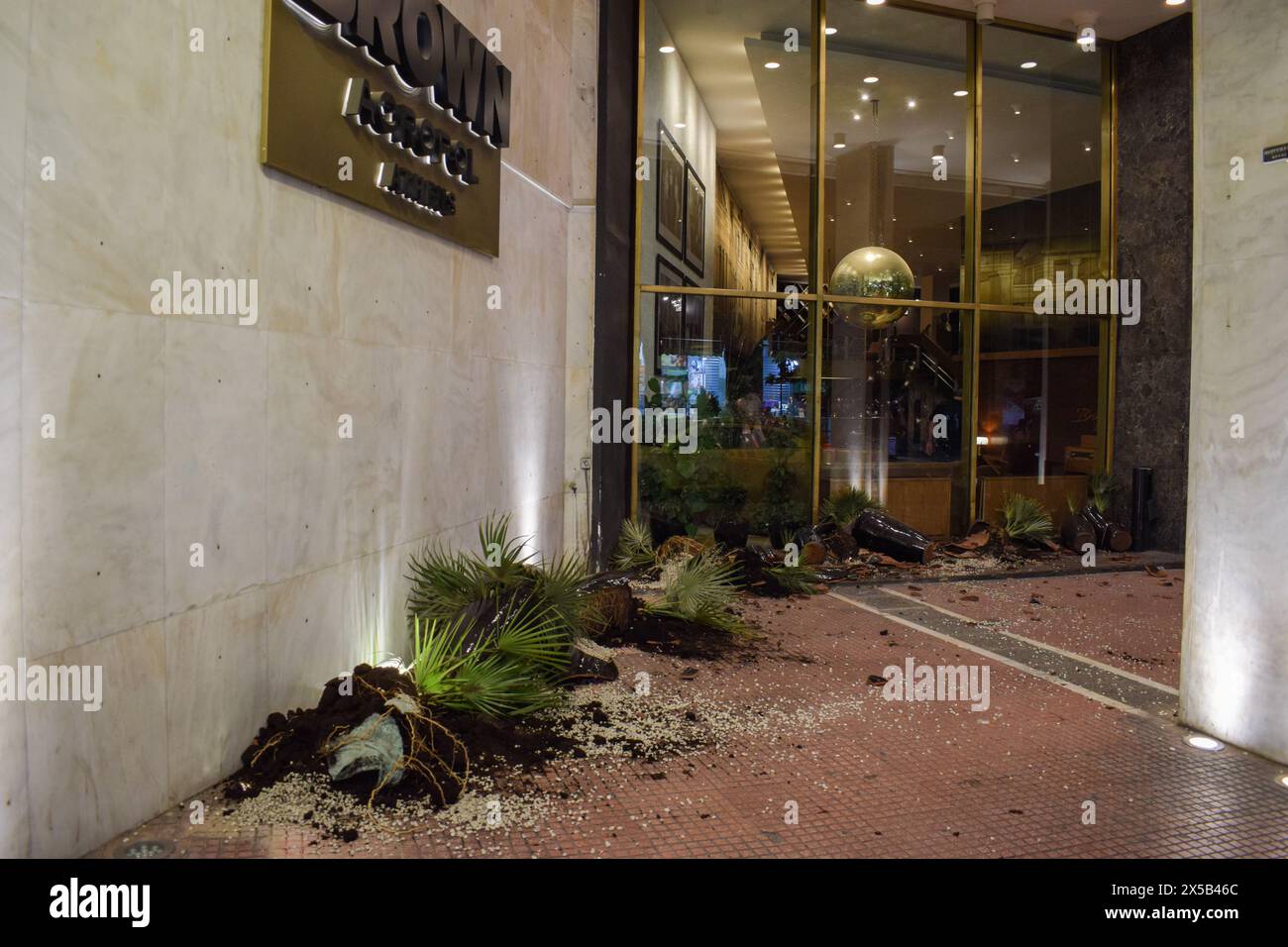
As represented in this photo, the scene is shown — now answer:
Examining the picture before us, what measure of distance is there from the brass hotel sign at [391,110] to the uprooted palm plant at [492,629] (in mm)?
1871

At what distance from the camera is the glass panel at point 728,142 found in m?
9.34

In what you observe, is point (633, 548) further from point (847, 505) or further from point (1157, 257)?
point (1157, 257)

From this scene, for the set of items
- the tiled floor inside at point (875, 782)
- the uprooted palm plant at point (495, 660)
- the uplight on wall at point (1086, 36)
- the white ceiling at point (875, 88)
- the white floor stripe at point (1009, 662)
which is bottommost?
the tiled floor inside at point (875, 782)

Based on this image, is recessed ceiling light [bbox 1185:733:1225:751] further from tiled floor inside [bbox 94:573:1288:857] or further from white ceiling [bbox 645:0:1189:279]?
white ceiling [bbox 645:0:1189:279]

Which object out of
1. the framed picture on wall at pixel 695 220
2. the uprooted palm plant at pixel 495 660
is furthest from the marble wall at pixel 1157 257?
the uprooted palm plant at pixel 495 660

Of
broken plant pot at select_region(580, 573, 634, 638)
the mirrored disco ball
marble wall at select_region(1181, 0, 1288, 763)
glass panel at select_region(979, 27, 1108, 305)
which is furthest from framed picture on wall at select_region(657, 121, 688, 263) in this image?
marble wall at select_region(1181, 0, 1288, 763)

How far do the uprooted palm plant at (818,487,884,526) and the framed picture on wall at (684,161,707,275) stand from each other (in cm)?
259

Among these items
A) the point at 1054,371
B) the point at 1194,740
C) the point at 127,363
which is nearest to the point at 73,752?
the point at 127,363

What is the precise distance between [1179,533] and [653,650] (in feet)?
22.7

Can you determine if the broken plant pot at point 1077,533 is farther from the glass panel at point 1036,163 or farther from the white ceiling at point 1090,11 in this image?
the white ceiling at point 1090,11

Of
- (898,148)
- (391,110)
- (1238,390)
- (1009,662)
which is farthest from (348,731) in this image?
(898,148)

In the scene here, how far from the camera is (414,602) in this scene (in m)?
5.21

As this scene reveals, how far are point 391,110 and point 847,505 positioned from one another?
6.35 m
